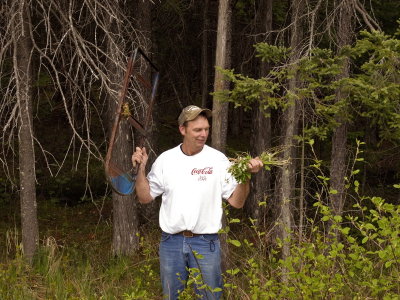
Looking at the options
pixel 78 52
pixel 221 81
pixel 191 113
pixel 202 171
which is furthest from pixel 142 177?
pixel 221 81

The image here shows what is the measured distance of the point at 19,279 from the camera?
774cm

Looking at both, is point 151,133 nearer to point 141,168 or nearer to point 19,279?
point 19,279

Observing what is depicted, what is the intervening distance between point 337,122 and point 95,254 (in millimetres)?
4975

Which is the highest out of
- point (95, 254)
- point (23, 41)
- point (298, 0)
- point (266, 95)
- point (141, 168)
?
point (298, 0)

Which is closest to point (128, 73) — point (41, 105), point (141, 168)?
point (141, 168)

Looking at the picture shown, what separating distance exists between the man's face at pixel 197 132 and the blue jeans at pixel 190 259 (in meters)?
0.73

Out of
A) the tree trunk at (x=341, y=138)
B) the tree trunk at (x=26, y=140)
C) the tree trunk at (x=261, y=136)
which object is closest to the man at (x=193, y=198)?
the tree trunk at (x=26, y=140)

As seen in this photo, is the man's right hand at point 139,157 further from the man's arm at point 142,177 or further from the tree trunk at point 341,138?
the tree trunk at point 341,138

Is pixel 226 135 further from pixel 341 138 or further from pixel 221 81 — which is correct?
pixel 341 138

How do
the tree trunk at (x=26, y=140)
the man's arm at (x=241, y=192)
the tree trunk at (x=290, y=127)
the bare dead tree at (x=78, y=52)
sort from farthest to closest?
the tree trunk at (x=26, y=140) → the tree trunk at (x=290, y=127) → the bare dead tree at (x=78, y=52) → the man's arm at (x=241, y=192)

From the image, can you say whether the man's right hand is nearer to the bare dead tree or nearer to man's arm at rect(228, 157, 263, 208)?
man's arm at rect(228, 157, 263, 208)

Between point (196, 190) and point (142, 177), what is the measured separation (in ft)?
1.56

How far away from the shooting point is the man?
5.25m

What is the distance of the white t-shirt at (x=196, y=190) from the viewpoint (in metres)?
5.24
